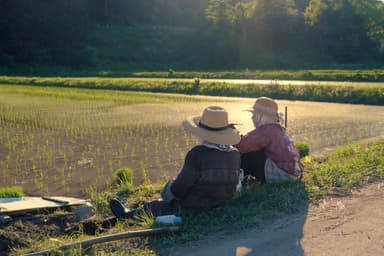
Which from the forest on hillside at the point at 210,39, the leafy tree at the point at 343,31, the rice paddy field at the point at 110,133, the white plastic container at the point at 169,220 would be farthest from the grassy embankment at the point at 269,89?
the leafy tree at the point at 343,31

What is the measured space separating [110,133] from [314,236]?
675 centimetres

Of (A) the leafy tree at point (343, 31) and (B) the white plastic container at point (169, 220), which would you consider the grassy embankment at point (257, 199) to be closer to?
(B) the white plastic container at point (169, 220)

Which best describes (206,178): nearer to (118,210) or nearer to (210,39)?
(118,210)

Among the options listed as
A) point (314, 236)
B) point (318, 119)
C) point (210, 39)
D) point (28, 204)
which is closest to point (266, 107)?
point (314, 236)

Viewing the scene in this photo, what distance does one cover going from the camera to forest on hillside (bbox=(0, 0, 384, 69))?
4250cm

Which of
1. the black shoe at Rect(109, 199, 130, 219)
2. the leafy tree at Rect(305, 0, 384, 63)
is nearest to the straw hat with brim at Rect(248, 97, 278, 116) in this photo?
the black shoe at Rect(109, 199, 130, 219)

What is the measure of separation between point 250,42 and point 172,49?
766 centimetres

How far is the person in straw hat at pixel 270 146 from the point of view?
16.5 feet

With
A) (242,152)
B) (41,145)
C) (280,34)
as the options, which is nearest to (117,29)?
(280,34)

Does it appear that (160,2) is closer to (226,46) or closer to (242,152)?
(226,46)

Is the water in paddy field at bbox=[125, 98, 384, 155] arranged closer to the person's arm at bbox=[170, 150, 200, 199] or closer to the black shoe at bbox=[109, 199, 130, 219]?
the person's arm at bbox=[170, 150, 200, 199]

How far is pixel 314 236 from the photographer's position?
12.8ft

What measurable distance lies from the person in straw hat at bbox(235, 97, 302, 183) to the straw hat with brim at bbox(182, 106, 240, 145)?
733 mm

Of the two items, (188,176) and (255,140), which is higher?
(255,140)
